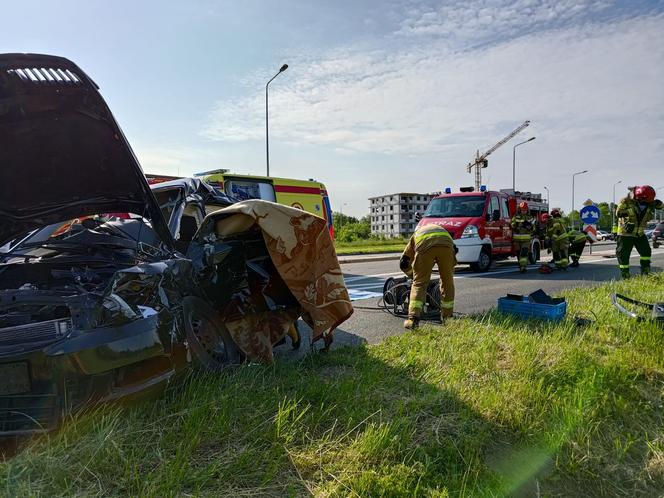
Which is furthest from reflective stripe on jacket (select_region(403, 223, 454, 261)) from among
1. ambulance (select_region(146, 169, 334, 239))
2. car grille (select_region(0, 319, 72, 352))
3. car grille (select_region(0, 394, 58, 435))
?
ambulance (select_region(146, 169, 334, 239))

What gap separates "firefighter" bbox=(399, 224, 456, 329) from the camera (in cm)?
540

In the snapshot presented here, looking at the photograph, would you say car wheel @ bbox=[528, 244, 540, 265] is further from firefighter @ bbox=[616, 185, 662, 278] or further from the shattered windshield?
firefighter @ bbox=[616, 185, 662, 278]

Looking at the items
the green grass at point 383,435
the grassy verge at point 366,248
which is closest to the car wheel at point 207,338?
the green grass at point 383,435

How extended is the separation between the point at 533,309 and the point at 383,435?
3369 millimetres

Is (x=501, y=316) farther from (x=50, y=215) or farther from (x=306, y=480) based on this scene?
(x=50, y=215)

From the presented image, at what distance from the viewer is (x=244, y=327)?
3689 mm

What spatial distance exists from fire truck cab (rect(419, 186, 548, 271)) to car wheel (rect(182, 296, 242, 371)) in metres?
9.18

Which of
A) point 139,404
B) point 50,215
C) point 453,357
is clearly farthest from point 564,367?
point 50,215

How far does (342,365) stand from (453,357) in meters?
0.89

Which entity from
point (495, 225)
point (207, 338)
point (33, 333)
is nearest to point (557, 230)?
point (495, 225)

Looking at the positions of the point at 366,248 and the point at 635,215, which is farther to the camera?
the point at 366,248

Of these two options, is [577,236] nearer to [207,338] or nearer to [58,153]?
[207,338]

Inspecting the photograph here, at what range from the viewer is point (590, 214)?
14336 millimetres

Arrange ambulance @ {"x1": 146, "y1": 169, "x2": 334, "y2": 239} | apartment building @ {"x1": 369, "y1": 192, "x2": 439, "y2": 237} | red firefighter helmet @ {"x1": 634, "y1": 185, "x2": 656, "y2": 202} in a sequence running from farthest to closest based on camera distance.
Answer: apartment building @ {"x1": 369, "y1": 192, "x2": 439, "y2": 237} < ambulance @ {"x1": 146, "y1": 169, "x2": 334, "y2": 239} < red firefighter helmet @ {"x1": 634, "y1": 185, "x2": 656, "y2": 202}
